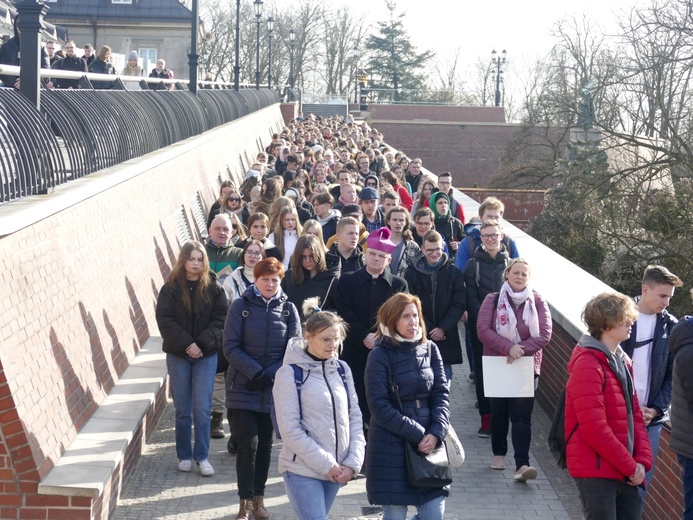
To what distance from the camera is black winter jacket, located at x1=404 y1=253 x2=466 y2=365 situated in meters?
9.20

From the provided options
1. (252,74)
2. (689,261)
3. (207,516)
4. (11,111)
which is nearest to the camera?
(207,516)

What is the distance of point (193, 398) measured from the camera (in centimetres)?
856

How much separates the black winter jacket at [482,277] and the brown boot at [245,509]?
3019mm

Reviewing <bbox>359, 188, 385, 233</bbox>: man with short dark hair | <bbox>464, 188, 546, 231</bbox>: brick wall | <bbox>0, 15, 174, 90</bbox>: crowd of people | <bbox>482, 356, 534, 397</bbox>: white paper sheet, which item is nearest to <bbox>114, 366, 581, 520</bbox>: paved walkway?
<bbox>482, 356, 534, 397</bbox>: white paper sheet

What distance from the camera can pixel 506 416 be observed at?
9000 mm

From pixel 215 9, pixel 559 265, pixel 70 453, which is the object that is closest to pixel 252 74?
pixel 215 9

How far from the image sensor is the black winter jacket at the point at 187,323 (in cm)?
838

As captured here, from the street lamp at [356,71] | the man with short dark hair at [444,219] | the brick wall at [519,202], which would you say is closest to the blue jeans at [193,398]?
the man with short dark hair at [444,219]

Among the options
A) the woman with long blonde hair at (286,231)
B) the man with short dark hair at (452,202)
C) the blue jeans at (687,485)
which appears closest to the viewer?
the blue jeans at (687,485)

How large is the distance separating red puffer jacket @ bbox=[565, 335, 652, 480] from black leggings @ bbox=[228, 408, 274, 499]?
241 cm

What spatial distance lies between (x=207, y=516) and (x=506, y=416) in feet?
8.92

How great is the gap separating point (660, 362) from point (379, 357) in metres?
2.02

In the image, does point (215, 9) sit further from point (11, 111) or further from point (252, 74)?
point (11, 111)

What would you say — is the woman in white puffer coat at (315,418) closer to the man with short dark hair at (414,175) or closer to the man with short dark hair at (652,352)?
the man with short dark hair at (652,352)
